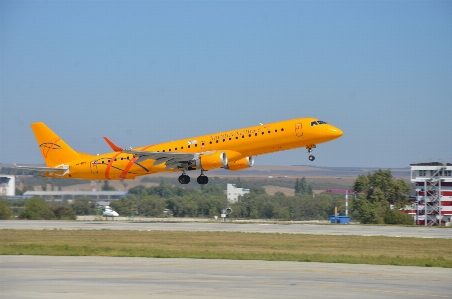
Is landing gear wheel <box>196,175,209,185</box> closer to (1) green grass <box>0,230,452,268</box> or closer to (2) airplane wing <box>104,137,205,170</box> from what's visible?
(2) airplane wing <box>104,137,205,170</box>

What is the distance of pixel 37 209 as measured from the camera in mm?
66375

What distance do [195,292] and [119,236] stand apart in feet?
80.0

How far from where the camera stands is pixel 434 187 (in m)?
110

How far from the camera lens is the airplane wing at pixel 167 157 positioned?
53.6 metres

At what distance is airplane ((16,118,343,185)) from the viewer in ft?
171

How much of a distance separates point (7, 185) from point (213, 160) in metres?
29.9

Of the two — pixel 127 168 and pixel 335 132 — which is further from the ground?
pixel 335 132

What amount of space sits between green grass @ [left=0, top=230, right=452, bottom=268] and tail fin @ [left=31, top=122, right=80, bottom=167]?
15434mm

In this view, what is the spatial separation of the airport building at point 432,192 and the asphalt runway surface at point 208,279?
80064mm

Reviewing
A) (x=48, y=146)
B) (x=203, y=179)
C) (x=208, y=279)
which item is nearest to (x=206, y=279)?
(x=208, y=279)

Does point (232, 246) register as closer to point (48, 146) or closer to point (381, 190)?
point (48, 146)

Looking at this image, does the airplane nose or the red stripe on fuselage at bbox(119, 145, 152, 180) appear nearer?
the airplane nose

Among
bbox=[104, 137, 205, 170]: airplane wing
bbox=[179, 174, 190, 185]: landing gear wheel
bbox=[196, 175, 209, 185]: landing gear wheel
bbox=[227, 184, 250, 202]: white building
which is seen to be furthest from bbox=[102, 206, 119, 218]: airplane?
bbox=[196, 175, 209, 185]: landing gear wheel

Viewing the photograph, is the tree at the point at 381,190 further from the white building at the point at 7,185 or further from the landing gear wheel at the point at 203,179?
the white building at the point at 7,185
